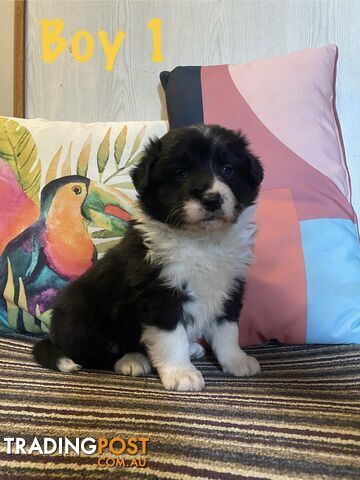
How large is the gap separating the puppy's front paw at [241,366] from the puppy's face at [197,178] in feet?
1.45

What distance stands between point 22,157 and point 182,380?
4.12 ft

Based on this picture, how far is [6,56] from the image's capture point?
259cm

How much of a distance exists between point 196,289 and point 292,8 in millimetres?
1665

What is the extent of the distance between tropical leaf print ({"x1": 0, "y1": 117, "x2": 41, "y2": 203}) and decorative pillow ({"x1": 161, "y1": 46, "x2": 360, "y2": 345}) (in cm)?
64

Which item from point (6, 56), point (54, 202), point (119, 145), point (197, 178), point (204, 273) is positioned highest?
point (6, 56)

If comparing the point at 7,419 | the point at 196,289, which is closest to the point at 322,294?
the point at 196,289

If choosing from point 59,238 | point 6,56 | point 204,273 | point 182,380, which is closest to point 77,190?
point 59,238

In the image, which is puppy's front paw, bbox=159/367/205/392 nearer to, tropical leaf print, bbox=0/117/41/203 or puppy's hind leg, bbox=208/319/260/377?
puppy's hind leg, bbox=208/319/260/377

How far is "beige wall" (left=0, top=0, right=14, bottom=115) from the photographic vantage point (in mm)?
2531

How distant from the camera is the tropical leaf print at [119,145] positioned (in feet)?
6.61

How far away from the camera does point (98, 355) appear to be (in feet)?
5.14

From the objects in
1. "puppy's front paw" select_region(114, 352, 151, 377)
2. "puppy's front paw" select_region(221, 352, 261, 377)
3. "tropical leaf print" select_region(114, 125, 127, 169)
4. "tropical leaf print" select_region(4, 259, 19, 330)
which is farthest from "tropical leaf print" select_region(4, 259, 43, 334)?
"puppy's front paw" select_region(221, 352, 261, 377)

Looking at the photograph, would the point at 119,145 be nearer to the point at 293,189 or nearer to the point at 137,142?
the point at 137,142

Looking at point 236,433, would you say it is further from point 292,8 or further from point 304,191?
point 292,8
